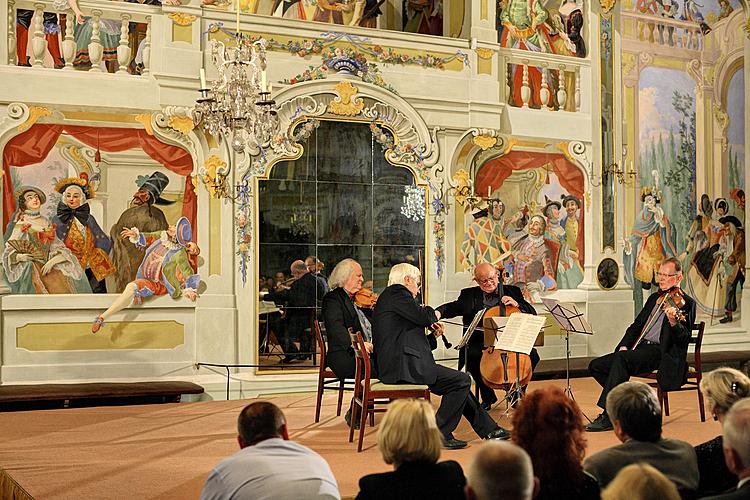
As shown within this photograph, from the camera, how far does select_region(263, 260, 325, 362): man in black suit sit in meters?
10.4

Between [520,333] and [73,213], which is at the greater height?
[73,213]

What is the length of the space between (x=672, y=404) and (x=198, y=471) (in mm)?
5288

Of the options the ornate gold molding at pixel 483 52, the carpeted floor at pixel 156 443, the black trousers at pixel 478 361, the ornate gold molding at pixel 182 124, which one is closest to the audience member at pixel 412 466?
the carpeted floor at pixel 156 443

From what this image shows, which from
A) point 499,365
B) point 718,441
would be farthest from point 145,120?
point 718,441

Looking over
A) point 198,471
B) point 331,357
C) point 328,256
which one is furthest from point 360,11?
point 198,471

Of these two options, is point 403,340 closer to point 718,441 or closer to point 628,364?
point 628,364

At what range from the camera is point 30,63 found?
930 centimetres

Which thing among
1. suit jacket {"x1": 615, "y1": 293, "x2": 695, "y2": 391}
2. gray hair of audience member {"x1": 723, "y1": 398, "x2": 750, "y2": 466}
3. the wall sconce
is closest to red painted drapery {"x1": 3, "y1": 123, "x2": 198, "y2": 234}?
suit jacket {"x1": 615, "y1": 293, "x2": 695, "y2": 391}

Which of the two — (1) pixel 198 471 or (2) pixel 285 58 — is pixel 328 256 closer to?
(2) pixel 285 58

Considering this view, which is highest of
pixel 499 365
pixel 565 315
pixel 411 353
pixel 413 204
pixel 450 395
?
pixel 413 204

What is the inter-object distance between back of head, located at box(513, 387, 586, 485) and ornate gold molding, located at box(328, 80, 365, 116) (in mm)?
7429

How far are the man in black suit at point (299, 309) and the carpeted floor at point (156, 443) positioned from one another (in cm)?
107

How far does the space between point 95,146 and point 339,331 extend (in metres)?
3.78

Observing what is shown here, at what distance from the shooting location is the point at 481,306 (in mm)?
8586
